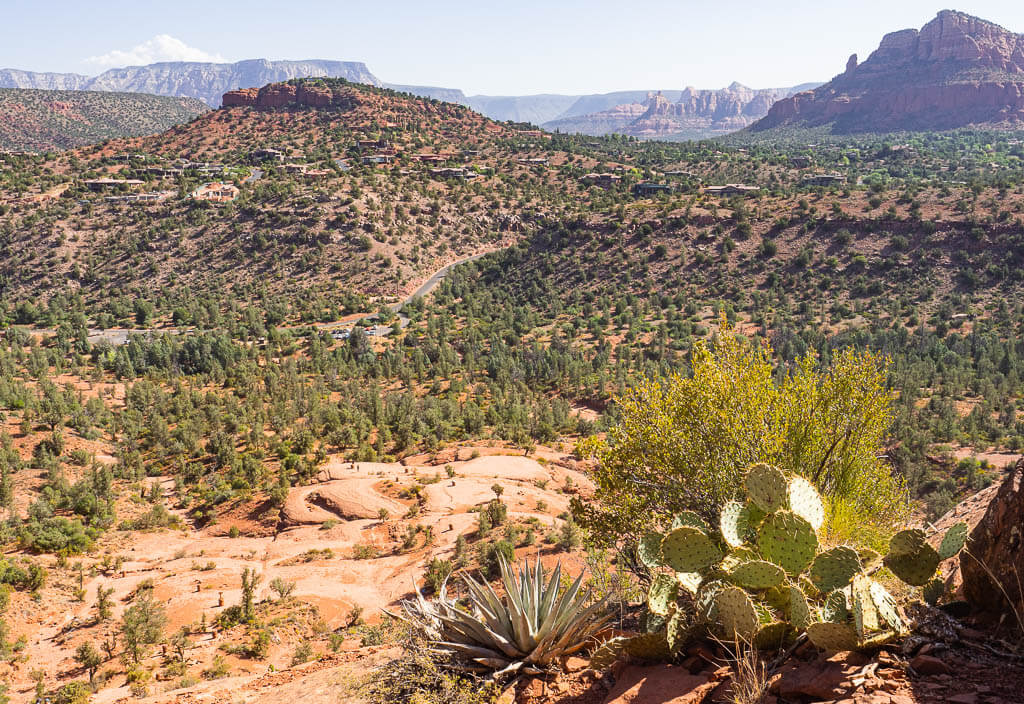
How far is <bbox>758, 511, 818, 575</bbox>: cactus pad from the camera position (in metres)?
5.59

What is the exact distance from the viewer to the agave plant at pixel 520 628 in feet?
20.5

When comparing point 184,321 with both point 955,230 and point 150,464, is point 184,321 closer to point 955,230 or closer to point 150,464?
point 150,464

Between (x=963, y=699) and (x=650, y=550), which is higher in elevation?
(x=963, y=699)

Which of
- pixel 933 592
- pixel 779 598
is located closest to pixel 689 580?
pixel 779 598

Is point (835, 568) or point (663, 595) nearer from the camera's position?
point (835, 568)

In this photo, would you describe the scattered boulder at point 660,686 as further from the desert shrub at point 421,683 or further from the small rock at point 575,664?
the desert shrub at point 421,683

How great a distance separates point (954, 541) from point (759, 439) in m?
2.26

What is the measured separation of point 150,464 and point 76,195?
6947cm

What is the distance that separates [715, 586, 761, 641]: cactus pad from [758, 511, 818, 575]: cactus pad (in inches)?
29.6

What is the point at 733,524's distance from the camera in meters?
6.14

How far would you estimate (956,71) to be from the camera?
175500 millimetres

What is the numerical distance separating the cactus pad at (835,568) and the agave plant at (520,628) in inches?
86.8

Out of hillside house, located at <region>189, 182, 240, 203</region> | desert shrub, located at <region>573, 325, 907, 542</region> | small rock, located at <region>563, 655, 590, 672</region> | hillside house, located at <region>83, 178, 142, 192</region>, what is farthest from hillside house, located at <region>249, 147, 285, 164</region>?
small rock, located at <region>563, 655, 590, 672</region>

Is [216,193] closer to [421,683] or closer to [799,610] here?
[421,683]
